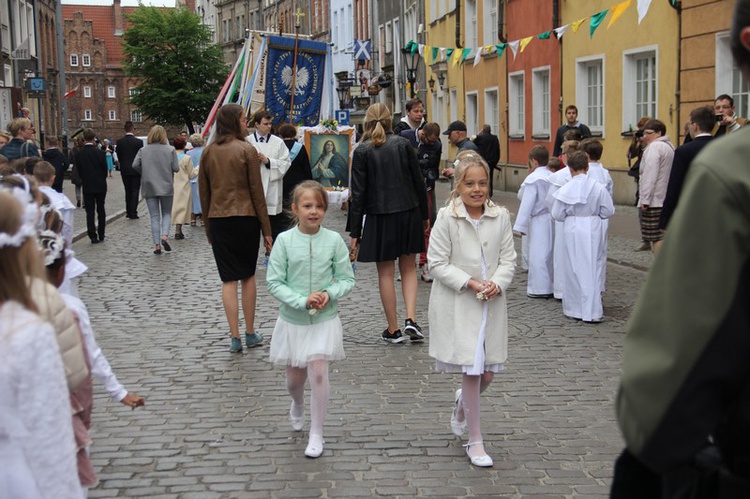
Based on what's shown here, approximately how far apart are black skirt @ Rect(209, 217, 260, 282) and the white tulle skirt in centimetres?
279

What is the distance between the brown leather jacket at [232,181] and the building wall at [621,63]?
1258cm

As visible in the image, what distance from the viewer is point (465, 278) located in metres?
5.66

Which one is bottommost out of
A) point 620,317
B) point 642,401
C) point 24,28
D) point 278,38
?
point 620,317

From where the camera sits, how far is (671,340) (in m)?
1.88

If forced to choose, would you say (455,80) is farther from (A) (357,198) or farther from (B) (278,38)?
(A) (357,198)

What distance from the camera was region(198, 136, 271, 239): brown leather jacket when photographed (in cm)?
857

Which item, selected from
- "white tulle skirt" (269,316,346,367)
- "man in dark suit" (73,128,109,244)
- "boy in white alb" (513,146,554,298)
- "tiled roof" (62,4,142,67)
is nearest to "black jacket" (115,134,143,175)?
"man in dark suit" (73,128,109,244)

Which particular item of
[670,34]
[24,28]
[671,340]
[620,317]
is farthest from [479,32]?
[671,340]

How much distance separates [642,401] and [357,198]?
23.8 ft

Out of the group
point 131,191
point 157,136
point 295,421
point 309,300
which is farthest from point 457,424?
point 131,191

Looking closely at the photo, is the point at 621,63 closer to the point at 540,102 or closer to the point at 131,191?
the point at 540,102

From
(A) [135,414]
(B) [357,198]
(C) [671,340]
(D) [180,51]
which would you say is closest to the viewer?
(C) [671,340]

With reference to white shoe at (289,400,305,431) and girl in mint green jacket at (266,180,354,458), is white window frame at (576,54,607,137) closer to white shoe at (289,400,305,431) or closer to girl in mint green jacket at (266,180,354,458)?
girl in mint green jacket at (266,180,354,458)

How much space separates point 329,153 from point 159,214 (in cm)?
355
